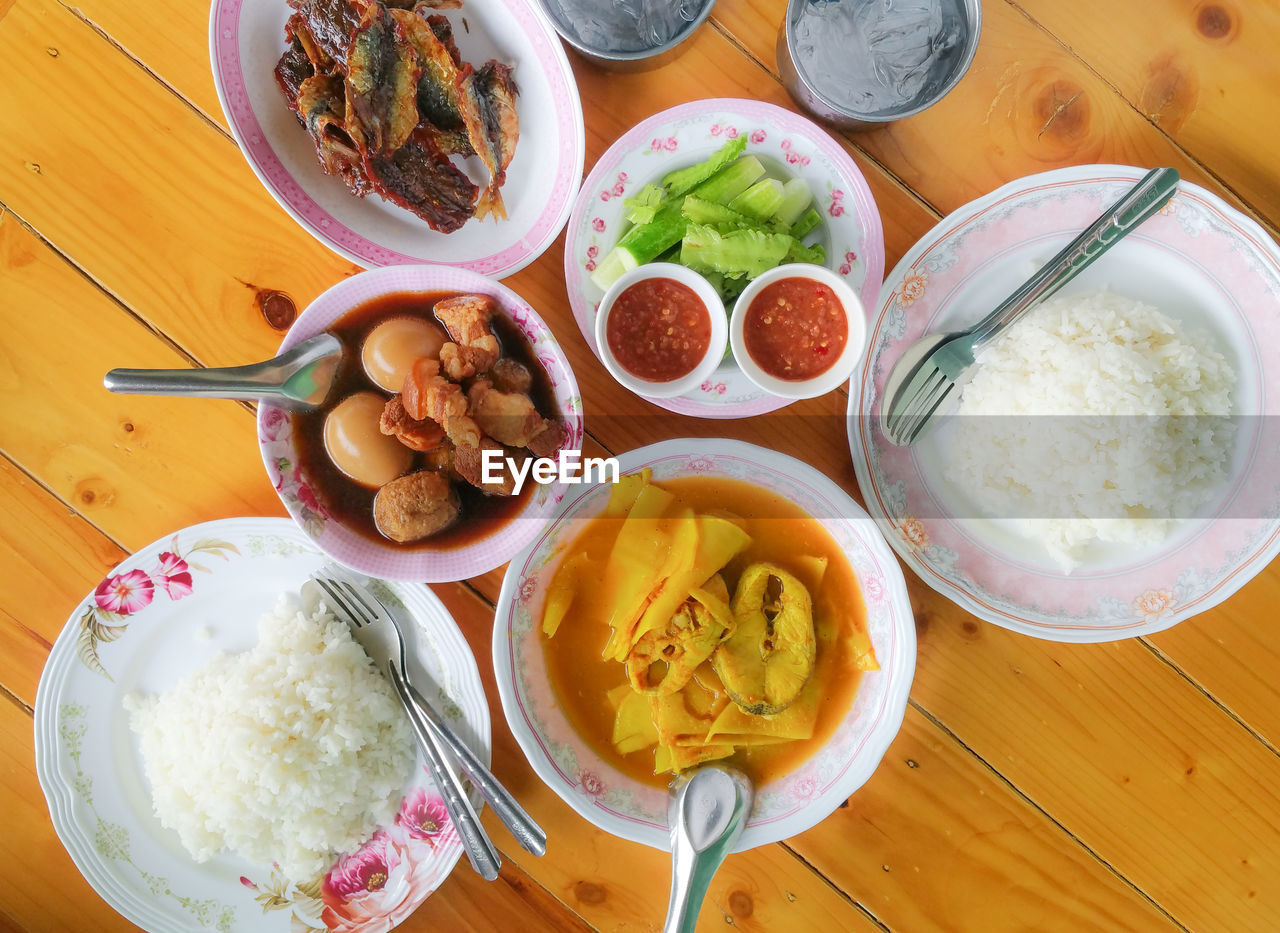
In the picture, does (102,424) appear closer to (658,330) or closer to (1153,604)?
(658,330)

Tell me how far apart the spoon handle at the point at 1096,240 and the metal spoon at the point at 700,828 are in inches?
43.3

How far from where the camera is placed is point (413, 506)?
142 cm

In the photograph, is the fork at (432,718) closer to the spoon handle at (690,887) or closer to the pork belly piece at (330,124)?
the spoon handle at (690,887)

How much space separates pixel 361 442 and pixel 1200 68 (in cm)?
195

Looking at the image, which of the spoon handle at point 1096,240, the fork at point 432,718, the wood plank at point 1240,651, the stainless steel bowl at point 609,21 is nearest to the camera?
the spoon handle at point 1096,240

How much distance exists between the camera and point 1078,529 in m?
1.55

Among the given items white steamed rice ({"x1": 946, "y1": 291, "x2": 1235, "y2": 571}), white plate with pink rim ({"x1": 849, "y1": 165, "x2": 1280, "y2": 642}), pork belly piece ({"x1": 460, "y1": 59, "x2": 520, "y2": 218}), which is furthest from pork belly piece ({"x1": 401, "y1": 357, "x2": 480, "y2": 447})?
white steamed rice ({"x1": 946, "y1": 291, "x2": 1235, "y2": 571})

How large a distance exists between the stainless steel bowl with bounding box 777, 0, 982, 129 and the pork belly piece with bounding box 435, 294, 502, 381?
2.52 ft

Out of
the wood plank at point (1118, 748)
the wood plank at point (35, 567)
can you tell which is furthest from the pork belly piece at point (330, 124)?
the wood plank at point (1118, 748)

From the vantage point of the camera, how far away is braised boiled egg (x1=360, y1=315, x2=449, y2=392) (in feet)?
4.74

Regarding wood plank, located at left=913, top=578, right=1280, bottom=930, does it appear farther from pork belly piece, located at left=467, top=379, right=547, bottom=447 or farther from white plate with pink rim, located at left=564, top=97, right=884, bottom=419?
pork belly piece, located at left=467, top=379, right=547, bottom=447

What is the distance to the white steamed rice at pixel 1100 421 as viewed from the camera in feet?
4.90

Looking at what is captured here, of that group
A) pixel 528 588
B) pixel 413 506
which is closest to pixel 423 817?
pixel 528 588

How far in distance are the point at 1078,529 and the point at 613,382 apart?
1034 mm
